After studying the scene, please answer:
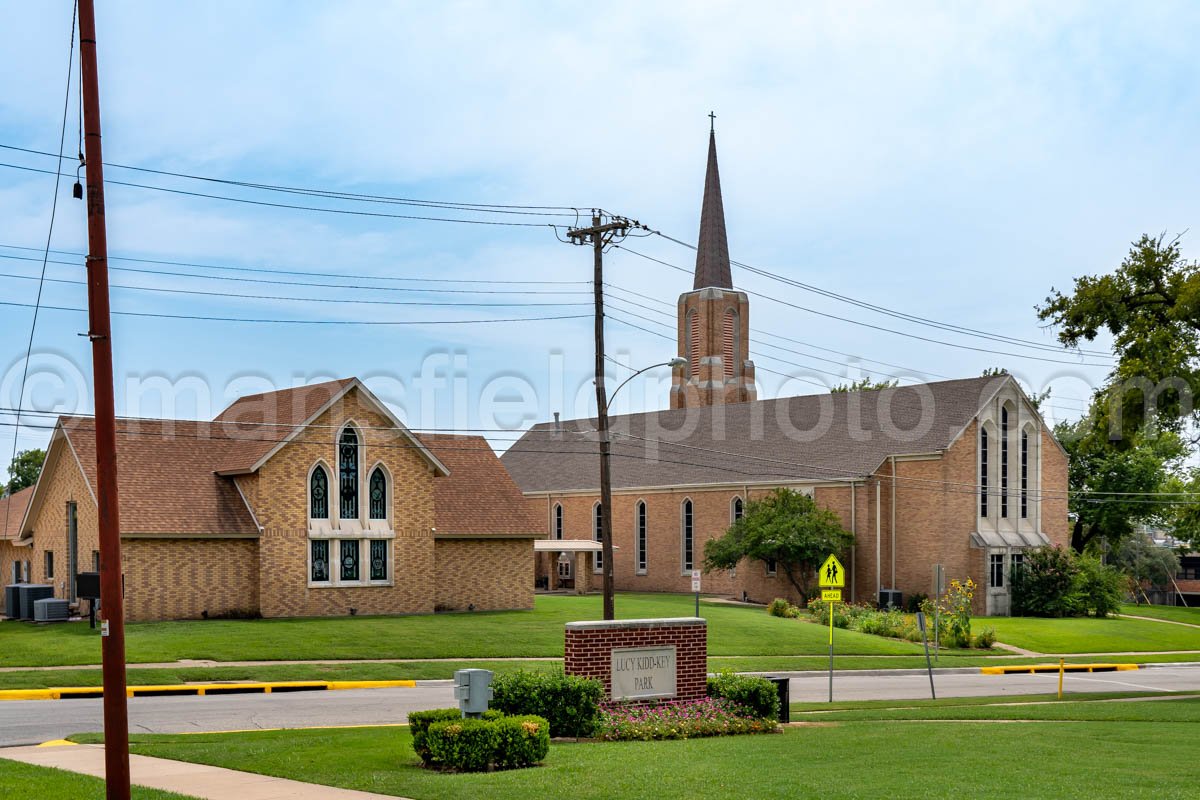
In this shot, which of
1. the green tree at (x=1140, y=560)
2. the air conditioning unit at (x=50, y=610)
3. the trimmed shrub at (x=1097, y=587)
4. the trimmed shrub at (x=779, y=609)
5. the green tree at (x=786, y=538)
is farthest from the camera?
the green tree at (x=1140, y=560)

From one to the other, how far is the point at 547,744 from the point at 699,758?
1.90m

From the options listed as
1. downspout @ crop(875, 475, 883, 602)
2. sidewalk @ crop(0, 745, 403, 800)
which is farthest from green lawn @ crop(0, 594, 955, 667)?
sidewalk @ crop(0, 745, 403, 800)

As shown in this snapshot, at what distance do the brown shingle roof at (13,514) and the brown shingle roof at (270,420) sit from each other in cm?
923

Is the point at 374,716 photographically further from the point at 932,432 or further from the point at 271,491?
the point at 932,432

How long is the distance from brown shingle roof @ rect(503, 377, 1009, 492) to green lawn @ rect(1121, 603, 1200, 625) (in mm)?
14980

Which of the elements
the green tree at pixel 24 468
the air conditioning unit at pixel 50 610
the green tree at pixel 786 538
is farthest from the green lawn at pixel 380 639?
the green tree at pixel 24 468

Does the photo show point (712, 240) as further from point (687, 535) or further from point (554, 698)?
point (554, 698)

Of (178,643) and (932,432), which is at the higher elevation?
(932,432)

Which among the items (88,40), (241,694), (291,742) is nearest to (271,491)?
(241,694)

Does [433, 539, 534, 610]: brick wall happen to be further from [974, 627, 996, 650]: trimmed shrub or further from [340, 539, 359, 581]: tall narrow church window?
[974, 627, 996, 650]: trimmed shrub

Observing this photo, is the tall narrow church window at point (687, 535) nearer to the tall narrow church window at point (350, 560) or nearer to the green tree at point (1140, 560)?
the tall narrow church window at point (350, 560)

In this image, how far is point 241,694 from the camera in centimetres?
2564

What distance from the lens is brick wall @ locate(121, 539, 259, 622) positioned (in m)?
36.5

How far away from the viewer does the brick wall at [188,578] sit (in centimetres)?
3650
